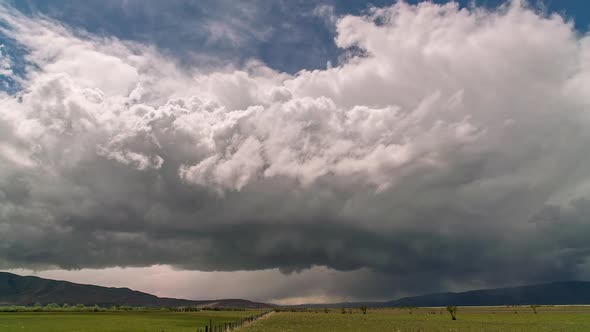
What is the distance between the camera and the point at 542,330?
8588 centimetres

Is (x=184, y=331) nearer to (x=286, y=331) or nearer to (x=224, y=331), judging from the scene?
(x=224, y=331)

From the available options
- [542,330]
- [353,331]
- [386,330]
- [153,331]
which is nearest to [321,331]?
[353,331]

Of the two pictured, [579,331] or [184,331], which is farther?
[184,331]

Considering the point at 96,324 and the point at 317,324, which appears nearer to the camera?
the point at 96,324

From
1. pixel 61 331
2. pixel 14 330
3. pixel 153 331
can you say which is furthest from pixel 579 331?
pixel 14 330

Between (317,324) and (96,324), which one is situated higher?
(96,324)

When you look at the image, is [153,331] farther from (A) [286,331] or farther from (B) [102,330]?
(A) [286,331]

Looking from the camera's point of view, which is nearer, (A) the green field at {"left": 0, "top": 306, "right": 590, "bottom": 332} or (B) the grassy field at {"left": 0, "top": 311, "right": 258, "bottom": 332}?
(A) the green field at {"left": 0, "top": 306, "right": 590, "bottom": 332}

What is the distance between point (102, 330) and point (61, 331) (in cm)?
745

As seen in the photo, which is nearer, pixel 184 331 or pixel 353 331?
pixel 353 331

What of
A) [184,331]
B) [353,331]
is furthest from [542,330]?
[184,331]

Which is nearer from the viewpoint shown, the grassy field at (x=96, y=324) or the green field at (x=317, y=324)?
the green field at (x=317, y=324)

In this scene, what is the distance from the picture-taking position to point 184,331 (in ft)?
301

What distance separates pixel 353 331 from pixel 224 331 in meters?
24.9
